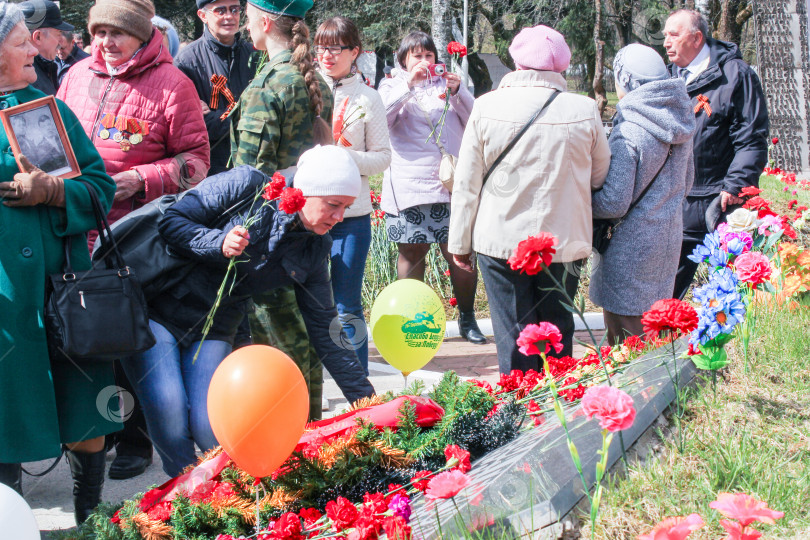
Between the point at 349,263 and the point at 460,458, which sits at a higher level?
the point at 349,263

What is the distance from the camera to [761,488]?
2047mm

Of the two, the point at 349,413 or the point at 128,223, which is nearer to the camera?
the point at 349,413

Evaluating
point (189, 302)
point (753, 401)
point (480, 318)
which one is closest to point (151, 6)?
point (189, 302)

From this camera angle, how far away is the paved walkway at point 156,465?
328cm

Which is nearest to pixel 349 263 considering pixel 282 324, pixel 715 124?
pixel 282 324

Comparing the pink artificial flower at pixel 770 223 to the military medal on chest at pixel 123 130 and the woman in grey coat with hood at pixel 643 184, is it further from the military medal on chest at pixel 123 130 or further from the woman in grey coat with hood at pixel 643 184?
the military medal on chest at pixel 123 130

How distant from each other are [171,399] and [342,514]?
44.2 inches

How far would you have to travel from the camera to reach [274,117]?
3.40 meters

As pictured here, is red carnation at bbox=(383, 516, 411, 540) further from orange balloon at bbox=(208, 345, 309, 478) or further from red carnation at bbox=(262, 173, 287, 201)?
red carnation at bbox=(262, 173, 287, 201)

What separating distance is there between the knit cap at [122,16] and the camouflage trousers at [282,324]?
124cm

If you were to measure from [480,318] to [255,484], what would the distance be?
14.0ft

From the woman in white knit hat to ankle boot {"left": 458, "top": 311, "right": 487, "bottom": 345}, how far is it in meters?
2.58

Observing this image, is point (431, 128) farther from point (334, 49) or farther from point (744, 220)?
point (744, 220)

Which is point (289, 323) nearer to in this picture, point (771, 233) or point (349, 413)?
point (349, 413)
